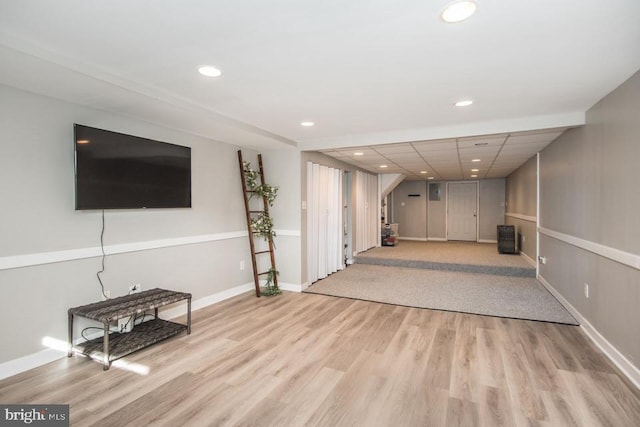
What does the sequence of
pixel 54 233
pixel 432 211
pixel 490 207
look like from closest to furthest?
pixel 54 233 < pixel 490 207 < pixel 432 211

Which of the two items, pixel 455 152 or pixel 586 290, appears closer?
pixel 586 290

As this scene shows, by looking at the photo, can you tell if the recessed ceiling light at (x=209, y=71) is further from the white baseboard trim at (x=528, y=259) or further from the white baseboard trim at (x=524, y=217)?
the white baseboard trim at (x=528, y=259)

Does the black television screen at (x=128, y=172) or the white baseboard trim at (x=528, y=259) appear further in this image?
the white baseboard trim at (x=528, y=259)

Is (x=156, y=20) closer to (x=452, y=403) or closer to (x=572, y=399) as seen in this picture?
(x=452, y=403)

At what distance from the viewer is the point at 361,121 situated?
12.4 ft

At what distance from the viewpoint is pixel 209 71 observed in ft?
7.76

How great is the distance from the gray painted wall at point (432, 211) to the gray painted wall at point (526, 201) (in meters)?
1.40

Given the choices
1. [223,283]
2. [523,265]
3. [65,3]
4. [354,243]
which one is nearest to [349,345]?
[223,283]

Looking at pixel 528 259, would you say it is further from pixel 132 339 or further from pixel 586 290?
pixel 132 339

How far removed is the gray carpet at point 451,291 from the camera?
13.0 ft

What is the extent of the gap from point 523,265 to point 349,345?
4.69 metres

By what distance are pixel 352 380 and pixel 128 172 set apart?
2.76m

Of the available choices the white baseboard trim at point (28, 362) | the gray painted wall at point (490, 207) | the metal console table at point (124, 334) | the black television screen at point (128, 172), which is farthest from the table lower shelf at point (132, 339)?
the gray painted wall at point (490, 207)

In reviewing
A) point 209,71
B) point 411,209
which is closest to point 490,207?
point 411,209
